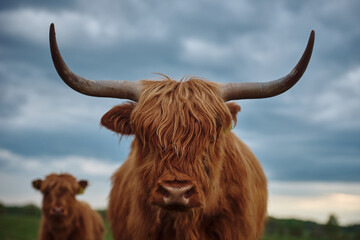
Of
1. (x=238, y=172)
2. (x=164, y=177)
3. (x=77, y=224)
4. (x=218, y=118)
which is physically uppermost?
(x=218, y=118)

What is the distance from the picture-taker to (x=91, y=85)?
4285 mm

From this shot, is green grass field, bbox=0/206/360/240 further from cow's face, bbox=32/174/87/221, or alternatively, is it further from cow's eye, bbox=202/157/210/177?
cow's eye, bbox=202/157/210/177

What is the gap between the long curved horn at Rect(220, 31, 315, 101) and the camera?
4.04 metres

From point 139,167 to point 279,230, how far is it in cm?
2229

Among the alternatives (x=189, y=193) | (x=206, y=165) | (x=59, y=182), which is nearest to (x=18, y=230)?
(x=59, y=182)

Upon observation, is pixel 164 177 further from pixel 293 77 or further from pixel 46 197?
pixel 46 197

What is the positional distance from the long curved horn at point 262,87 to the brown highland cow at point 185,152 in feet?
0.04

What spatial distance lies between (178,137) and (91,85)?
1417 mm

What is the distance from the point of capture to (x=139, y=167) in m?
3.92

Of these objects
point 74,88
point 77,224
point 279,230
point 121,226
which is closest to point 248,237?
point 121,226

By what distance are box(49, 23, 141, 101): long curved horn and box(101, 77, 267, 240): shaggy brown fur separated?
0.15 m

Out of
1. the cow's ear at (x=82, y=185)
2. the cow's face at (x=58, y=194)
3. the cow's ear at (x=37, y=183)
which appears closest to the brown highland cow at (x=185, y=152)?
the cow's face at (x=58, y=194)

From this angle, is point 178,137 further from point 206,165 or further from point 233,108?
point 233,108

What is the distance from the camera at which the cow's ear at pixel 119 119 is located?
4312mm
